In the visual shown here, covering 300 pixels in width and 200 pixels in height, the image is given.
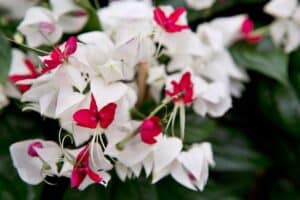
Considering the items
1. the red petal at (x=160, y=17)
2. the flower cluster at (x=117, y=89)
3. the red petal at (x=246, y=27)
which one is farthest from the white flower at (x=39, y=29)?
the red petal at (x=246, y=27)

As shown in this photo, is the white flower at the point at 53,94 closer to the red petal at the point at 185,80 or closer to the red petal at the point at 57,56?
the red petal at the point at 57,56

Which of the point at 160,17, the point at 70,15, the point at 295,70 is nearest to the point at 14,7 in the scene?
the point at 70,15

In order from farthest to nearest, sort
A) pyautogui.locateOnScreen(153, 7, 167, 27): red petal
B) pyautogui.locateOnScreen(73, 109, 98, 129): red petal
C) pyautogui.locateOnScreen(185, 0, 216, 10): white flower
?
pyautogui.locateOnScreen(185, 0, 216, 10): white flower, pyautogui.locateOnScreen(153, 7, 167, 27): red petal, pyautogui.locateOnScreen(73, 109, 98, 129): red petal

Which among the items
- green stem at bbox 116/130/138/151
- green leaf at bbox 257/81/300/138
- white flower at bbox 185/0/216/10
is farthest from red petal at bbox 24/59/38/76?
green leaf at bbox 257/81/300/138

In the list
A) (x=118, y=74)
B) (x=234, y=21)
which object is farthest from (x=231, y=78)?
(x=118, y=74)

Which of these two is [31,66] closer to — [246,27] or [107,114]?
[107,114]

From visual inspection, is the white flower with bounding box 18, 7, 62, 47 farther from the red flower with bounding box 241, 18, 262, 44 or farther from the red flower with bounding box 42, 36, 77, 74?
the red flower with bounding box 241, 18, 262, 44
